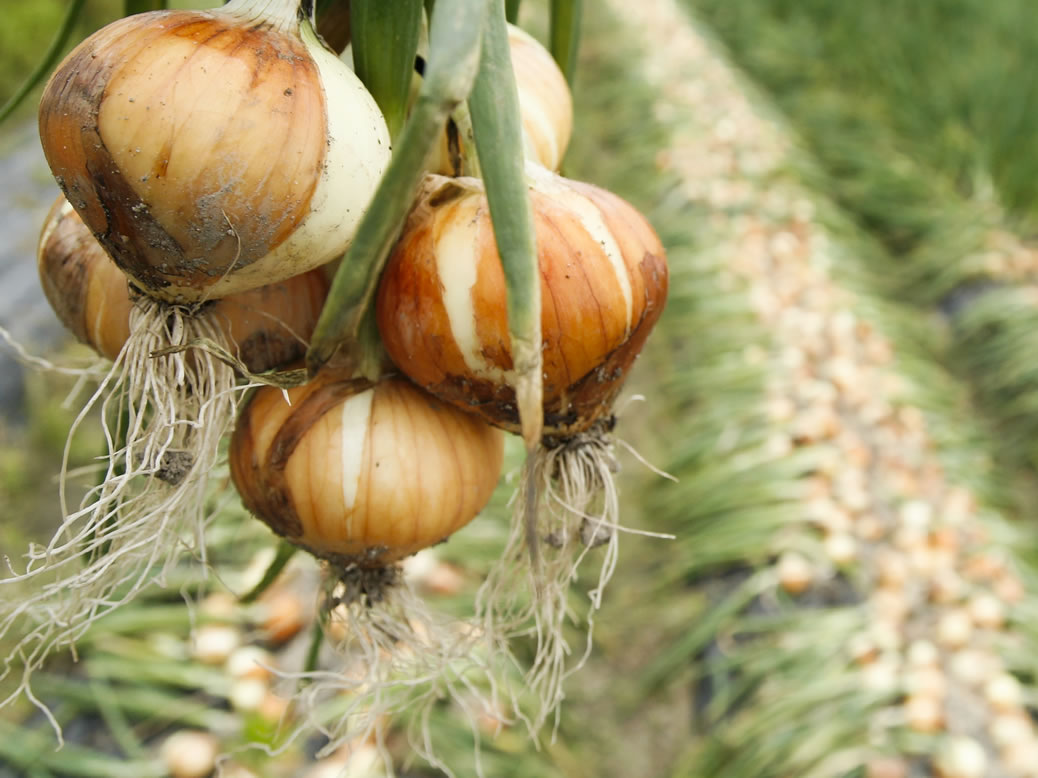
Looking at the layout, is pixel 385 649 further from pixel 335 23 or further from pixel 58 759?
pixel 58 759

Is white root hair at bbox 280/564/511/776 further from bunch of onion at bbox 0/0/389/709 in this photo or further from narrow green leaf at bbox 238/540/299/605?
bunch of onion at bbox 0/0/389/709

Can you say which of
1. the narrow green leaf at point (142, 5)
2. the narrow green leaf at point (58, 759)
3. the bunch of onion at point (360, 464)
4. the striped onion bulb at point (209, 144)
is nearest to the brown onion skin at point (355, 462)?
the bunch of onion at point (360, 464)

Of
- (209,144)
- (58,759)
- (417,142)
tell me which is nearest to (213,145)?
(209,144)

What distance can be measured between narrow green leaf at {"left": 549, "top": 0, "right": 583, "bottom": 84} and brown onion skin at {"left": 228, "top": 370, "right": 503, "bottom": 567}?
0.90 feet

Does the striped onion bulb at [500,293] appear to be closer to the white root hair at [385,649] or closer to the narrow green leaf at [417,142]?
the narrow green leaf at [417,142]

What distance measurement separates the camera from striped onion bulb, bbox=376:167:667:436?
428 millimetres

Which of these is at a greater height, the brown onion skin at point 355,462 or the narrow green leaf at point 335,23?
the narrow green leaf at point 335,23

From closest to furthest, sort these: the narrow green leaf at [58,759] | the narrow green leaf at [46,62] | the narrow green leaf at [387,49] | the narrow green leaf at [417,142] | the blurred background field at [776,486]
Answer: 1. the narrow green leaf at [417,142]
2. the narrow green leaf at [387,49]
3. the narrow green leaf at [46,62]
4. the narrow green leaf at [58,759]
5. the blurred background field at [776,486]

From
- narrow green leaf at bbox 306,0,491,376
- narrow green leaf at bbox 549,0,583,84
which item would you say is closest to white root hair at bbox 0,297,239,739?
narrow green leaf at bbox 306,0,491,376

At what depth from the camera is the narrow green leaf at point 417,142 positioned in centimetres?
32

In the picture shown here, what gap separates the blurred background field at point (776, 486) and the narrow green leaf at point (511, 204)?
0.92 ft

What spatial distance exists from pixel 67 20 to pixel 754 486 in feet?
5.47

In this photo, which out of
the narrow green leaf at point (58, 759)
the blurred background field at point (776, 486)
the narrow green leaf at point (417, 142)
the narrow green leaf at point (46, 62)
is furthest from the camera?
the blurred background field at point (776, 486)

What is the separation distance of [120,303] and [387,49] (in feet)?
0.66
